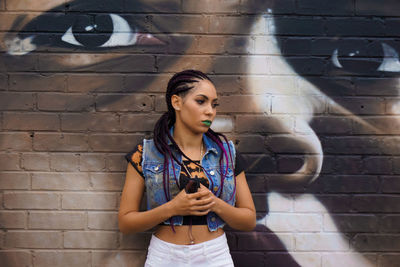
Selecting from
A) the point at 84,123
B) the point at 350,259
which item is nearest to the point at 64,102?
the point at 84,123

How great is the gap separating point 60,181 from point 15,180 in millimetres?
303

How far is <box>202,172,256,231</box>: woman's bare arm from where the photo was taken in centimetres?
194

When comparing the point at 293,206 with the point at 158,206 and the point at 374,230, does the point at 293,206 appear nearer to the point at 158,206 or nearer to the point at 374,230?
the point at 374,230

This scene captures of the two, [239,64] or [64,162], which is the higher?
[239,64]

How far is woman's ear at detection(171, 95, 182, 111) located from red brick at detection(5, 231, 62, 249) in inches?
50.6

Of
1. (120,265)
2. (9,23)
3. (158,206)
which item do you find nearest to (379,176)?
(158,206)

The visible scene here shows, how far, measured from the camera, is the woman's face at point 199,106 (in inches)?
77.4

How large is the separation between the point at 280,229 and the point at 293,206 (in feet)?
0.60

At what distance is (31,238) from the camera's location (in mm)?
2588

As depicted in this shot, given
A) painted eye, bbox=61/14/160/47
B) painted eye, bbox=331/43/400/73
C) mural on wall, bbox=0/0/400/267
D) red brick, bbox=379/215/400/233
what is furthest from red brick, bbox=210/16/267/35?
red brick, bbox=379/215/400/233

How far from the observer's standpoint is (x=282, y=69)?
259 centimetres

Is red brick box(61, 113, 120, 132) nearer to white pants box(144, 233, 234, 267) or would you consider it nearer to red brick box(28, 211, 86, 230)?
red brick box(28, 211, 86, 230)

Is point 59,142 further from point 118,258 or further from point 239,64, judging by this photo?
point 239,64

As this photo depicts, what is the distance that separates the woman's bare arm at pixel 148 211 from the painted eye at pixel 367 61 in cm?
143
